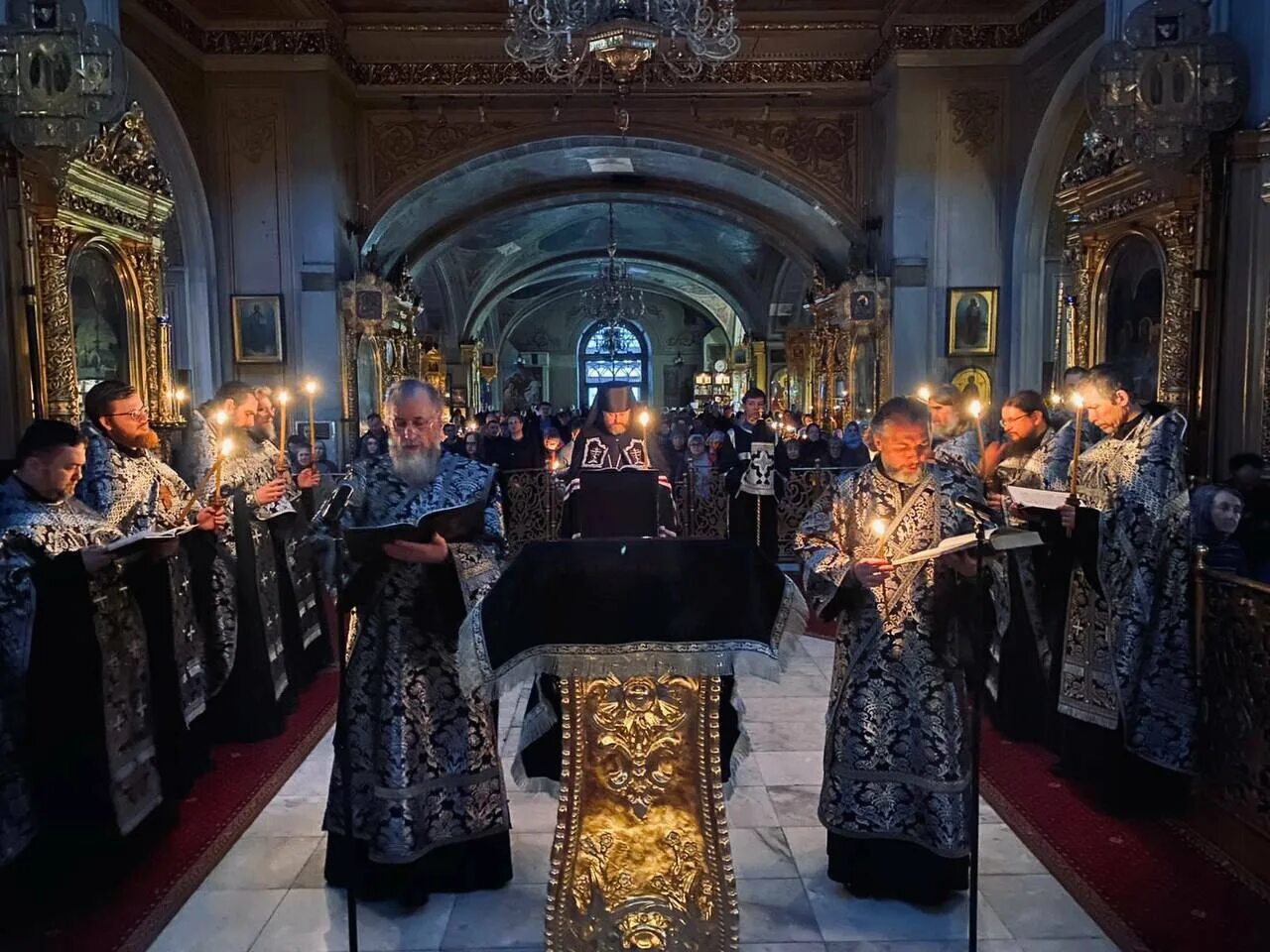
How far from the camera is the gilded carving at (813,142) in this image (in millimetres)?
12570

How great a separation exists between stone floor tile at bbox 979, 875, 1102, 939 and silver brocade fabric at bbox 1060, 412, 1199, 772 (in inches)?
37.0

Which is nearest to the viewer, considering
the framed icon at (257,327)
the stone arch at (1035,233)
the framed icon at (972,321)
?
the stone arch at (1035,233)

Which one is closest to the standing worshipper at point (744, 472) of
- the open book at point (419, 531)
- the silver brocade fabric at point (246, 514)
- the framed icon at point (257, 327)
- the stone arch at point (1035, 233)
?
the stone arch at point (1035, 233)

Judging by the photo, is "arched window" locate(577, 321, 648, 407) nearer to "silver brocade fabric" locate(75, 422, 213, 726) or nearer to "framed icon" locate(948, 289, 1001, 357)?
"framed icon" locate(948, 289, 1001, 357)

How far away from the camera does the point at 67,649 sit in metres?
3.56

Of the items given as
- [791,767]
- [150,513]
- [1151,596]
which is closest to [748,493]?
[791,767]

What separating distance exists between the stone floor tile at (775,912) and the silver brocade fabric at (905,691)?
298mm

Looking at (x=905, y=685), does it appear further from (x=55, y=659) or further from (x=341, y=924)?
(x=55, y=659)

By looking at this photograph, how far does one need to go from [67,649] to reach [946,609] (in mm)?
3224

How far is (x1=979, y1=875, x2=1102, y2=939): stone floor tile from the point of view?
10.7ft

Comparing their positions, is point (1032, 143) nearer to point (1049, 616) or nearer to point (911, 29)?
point (911, 29)

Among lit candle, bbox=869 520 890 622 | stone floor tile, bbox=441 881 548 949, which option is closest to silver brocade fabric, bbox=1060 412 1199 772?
lit candle, bbox=869 520 890 622

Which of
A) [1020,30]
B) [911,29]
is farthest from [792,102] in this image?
[1020,30]

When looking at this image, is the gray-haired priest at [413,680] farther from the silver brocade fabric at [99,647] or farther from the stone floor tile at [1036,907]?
the stone floor tile at [1036,907]
